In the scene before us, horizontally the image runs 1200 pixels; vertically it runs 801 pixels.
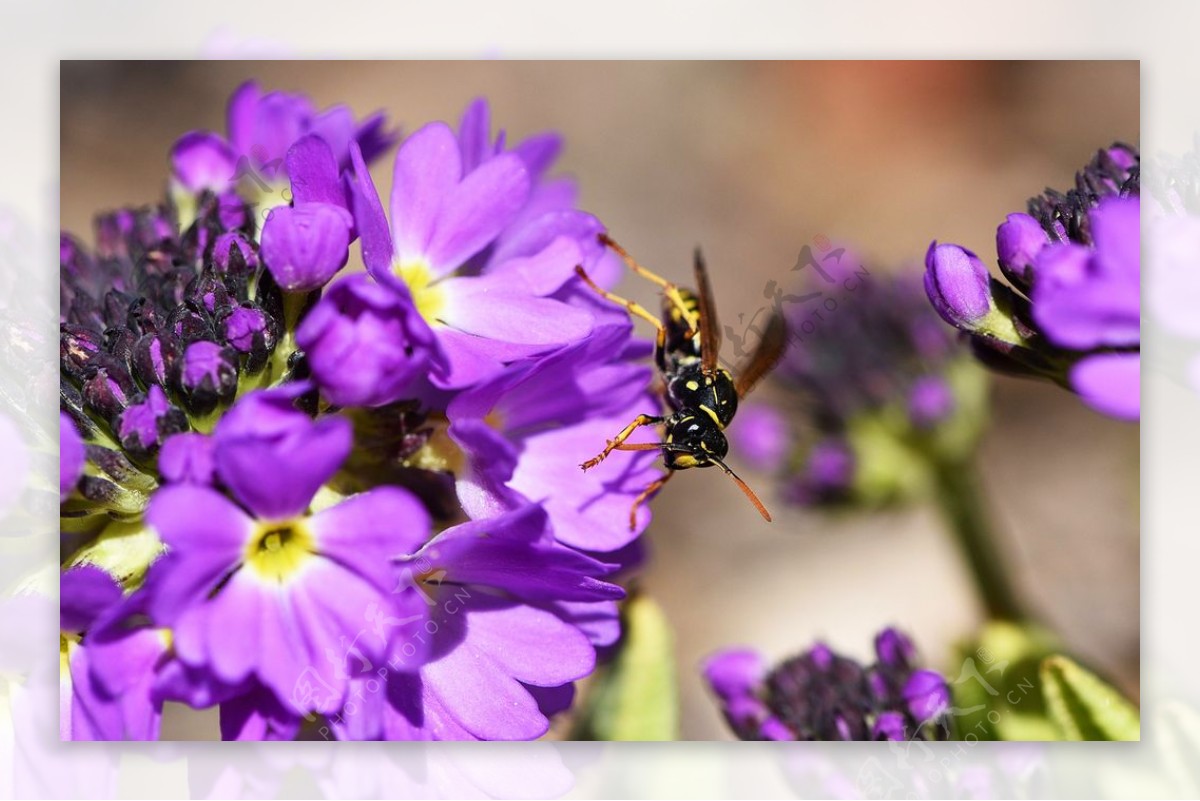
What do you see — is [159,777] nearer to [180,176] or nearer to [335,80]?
[180,176]

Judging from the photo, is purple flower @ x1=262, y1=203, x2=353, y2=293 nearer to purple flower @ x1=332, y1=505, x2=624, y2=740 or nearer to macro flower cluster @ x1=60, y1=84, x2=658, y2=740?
macro flower cluster @ x1=60, y1=84, x2=658, y2=740

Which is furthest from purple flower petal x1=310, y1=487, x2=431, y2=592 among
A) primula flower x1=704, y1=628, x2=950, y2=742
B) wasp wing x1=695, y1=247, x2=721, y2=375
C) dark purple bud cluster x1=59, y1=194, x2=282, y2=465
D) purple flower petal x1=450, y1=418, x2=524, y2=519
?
primula flower x1=704, y1=628, x2=950, y2=742

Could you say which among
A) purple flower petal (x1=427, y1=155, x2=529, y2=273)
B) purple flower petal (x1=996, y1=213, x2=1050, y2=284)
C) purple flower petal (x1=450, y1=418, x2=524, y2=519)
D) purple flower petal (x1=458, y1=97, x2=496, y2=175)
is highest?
purple flower petal (x1=458, y1=97, x2=496, y2=175)

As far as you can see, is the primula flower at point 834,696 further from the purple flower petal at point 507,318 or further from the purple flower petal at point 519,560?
the purple flower petal at point 507,318

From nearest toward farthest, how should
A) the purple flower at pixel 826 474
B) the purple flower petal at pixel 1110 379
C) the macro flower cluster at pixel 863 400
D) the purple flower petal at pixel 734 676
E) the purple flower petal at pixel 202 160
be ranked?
the purple flower petal at pixel 1110 379 → the purple flower petal at pixel 202 160 → the purple flower petal at pixel 734 676 → the macro flower cluster at pixel 863 400 → the purple flower at pixel 826 474

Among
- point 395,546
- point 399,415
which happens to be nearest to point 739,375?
point 399,415

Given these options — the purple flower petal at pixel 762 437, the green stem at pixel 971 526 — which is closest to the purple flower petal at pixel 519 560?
the purple flower petal at pixel 762 437

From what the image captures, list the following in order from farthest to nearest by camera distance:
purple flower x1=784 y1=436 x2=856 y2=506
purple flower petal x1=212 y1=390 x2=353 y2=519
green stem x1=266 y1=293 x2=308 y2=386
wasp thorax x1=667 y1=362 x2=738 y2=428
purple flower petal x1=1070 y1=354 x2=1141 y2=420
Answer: purple flower x1=784 y1=436 x2=856 y2=506 → wasp thorax x1=667 y1=362 x2=738 y2=428 → green stem x1=266 y1=293 x2=308 y2=386 → purple flower petal x1=1070 y1=354 x2=1141 y2=420 → purple flower petal x1=212 y1=390 x2=353 y2=519
